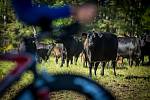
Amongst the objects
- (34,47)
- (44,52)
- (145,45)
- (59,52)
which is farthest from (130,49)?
(34,47)

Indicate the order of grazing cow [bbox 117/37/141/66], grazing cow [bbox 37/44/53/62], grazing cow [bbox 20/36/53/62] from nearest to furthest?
grazing cow [bbox 20/36/53/62] → grazing cow [bbox 37/44/53/62] → grazing cow [bbox 117/37/141/66]

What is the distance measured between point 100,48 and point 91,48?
0.38 feet

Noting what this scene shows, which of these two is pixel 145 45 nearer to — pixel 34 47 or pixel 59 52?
pixel 59 52

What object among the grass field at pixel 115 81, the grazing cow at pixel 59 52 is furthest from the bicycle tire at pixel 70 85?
the grazing cow at pixel 59 52

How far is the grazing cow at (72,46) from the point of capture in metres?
4.20

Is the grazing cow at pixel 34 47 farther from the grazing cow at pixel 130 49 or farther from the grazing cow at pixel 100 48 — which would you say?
the grazing cow at pixel 130 49

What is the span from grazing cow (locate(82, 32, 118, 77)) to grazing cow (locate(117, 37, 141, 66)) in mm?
104

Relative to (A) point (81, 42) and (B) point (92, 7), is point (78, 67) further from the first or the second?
(B) point (92, 7)

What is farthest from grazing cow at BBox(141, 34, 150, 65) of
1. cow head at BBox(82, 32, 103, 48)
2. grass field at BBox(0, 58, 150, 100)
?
cow head at BBox(82, 32, 103, 48)

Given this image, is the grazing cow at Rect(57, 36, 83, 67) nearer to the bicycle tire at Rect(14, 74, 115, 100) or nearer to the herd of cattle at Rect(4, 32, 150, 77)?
the herd of cattle at Rect(4, 32, 150, 77)

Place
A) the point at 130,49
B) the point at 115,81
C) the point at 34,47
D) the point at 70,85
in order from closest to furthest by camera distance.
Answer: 1. the point at 70,85
2. the point at 34,47
3. the point at 115,81
4. the point at 130,49

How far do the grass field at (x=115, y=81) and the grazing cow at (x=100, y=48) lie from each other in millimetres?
123

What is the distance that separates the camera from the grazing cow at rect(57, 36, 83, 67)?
165 inches

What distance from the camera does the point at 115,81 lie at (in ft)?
14.6
